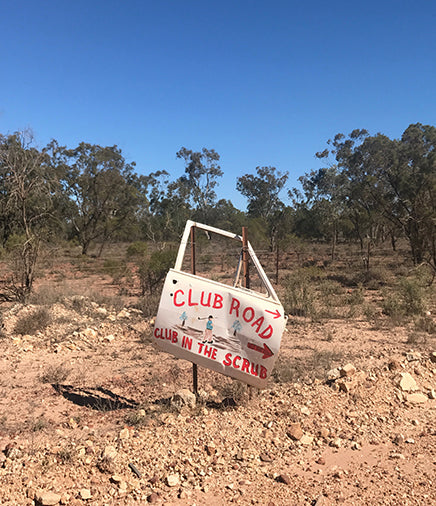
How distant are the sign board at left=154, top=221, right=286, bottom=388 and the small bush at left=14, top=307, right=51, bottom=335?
192 inches

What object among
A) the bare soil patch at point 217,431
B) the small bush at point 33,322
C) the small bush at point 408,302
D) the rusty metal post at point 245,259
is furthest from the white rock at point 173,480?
the small bush at point 408,302

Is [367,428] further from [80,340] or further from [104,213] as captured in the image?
[104,213]

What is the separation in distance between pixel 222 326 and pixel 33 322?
18.2ft

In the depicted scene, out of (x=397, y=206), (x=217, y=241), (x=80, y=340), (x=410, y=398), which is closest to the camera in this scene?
(x=410, y=398)

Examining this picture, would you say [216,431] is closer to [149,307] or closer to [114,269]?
[149,307]

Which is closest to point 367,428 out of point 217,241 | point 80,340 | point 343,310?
point 80,340

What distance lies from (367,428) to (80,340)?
5.29m

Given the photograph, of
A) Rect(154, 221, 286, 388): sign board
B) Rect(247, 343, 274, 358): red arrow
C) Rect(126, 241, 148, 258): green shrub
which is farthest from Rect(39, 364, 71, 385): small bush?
Rect(126, 241, 148, 258): green shrub

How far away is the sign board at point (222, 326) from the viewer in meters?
4.16

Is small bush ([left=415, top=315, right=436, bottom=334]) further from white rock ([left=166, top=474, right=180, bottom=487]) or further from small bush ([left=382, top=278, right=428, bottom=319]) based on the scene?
white rock ([left=166, top=474, right=180, bottom=487])

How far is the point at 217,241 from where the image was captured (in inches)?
1736

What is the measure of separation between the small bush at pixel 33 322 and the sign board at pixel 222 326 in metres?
4.89

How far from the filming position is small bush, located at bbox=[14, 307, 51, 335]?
810 cm

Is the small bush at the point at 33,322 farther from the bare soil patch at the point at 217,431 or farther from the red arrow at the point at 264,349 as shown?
the red arrow at the point at 264,349
